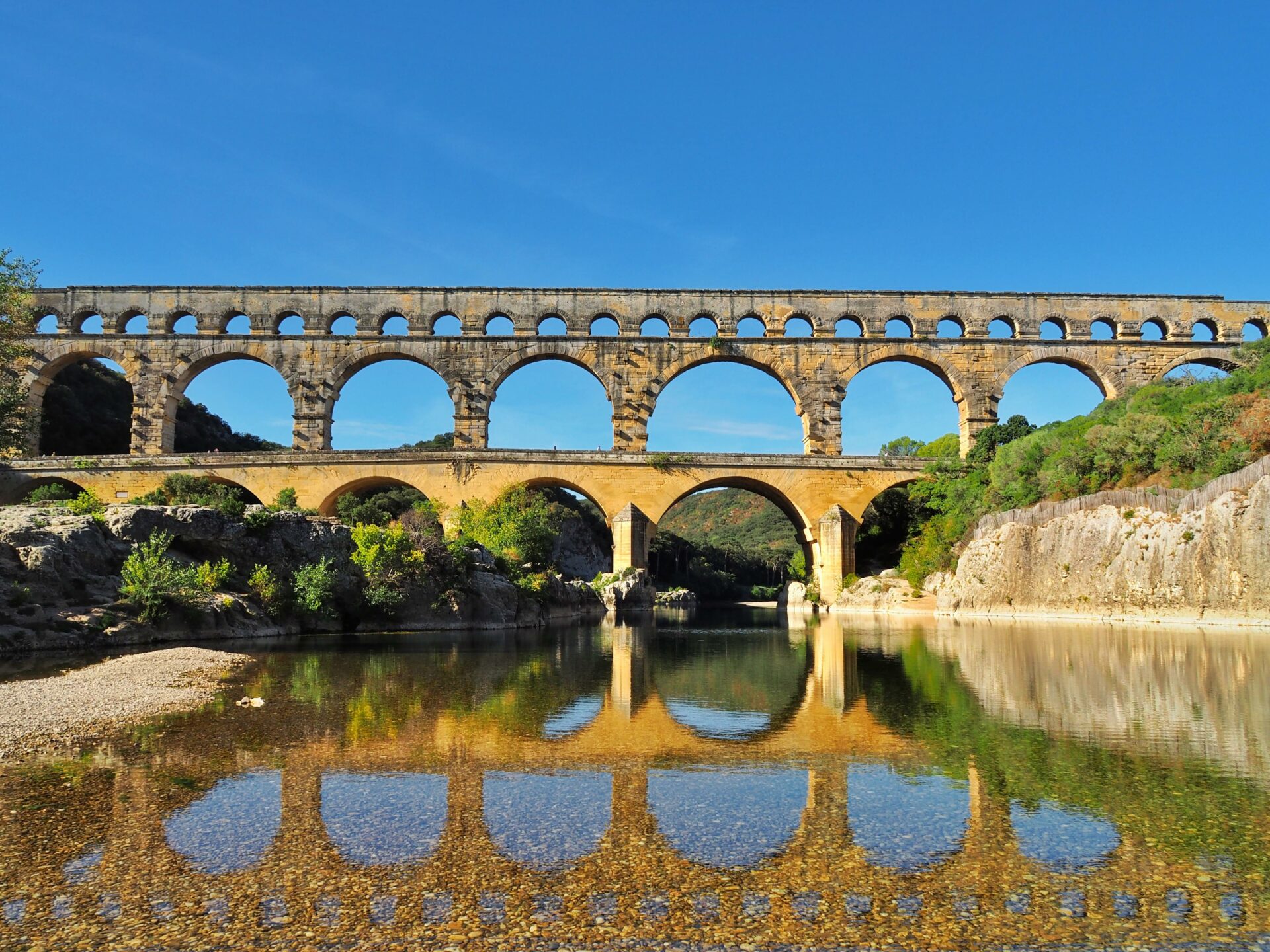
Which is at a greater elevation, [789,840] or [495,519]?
[495,519]

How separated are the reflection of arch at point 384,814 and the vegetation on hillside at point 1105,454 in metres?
21.9

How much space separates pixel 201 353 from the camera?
130ft

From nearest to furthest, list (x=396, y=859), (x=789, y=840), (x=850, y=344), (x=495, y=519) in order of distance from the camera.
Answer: (x=396, y=859) < (x=789, y=840) < (x=495, y=519) < (x=850, y=344)

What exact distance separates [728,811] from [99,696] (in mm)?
7760

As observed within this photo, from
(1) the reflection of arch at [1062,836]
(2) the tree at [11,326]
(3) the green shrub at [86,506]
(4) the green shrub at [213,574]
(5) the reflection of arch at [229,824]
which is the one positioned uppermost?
(2) the tree at [11,326]

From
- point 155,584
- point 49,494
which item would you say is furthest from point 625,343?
point 155,584

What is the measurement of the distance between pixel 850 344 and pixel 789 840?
3658 centimetres

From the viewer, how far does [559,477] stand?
1432 inches

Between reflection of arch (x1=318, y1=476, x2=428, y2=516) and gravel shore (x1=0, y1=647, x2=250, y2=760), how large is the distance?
74.1ft

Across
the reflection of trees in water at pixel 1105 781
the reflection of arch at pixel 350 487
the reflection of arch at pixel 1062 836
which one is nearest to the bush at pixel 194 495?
the reflection of arch at pixel 350 487

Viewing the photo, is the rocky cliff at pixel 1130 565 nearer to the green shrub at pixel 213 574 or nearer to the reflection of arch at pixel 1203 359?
the reflection of arch at pixel 1203 359

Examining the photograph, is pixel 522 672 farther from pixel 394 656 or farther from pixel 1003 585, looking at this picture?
pixel 1003 585

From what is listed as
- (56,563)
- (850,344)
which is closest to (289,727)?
(56,563)

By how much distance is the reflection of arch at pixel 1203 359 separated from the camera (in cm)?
4016
